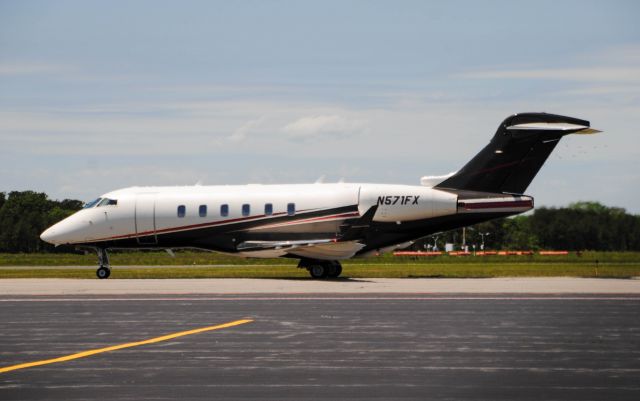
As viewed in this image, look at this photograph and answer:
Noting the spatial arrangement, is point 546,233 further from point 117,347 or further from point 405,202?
point 117,347

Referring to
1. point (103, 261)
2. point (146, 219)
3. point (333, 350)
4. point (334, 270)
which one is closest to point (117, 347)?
point (333, 350)

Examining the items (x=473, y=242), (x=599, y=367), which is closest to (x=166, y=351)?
(x=599, y=367)

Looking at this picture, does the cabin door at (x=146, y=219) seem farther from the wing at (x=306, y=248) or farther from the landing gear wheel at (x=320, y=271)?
the landing gear wheel at (x=320, y=271)

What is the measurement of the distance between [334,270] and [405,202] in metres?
4.31

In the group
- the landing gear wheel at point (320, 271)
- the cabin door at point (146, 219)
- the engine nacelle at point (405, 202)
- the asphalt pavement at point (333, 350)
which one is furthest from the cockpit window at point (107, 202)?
the asphalt pavement at point (333, 350)

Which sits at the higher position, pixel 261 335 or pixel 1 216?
pixel 1 216

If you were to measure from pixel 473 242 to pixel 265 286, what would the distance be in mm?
79620

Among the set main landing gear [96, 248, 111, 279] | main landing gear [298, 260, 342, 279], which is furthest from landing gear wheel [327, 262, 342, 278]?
main landing gear [96, 248, 111, 279]

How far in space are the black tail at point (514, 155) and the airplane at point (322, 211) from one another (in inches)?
1.5

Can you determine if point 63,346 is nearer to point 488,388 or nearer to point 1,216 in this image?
point 488,388

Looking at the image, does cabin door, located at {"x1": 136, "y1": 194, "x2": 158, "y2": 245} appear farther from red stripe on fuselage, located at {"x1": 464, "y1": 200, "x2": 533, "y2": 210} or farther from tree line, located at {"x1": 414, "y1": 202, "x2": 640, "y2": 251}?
tree line, located at {"x1": 414, "y1": 202, "x2": 640, "y2": 251}

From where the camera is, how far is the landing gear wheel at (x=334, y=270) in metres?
39.2

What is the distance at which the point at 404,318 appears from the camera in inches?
823

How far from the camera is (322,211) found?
38.3m
